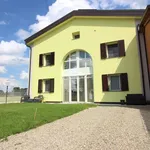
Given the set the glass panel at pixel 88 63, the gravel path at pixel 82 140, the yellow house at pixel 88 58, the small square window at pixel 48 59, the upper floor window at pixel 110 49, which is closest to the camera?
the gravel path at pixel 82 140

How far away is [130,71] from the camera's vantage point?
44.9ft

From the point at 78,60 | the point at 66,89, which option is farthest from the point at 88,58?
the point at 66,89

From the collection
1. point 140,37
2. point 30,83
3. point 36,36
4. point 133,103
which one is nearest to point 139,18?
point 140,37

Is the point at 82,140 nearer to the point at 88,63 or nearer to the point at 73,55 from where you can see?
the point at 88,63

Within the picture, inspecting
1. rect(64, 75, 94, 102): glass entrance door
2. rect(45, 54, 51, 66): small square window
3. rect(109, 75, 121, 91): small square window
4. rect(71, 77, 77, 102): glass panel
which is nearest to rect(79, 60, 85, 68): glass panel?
rect(64, 75, 94, 102): glass entrance door

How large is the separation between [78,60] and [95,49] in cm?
201

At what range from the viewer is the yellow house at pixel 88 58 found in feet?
46.0

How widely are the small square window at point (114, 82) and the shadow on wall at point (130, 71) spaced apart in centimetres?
48

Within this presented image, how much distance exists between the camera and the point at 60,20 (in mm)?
17625

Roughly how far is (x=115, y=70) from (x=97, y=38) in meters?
3.57

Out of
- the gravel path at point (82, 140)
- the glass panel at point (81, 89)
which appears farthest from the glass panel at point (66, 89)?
the gravel path at point (82, 140)

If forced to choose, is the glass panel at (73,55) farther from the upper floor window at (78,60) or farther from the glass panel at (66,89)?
the glass panel at (66,89)

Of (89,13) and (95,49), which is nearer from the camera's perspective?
(95,49)

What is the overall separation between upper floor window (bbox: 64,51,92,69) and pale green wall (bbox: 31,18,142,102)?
1.66 ft
